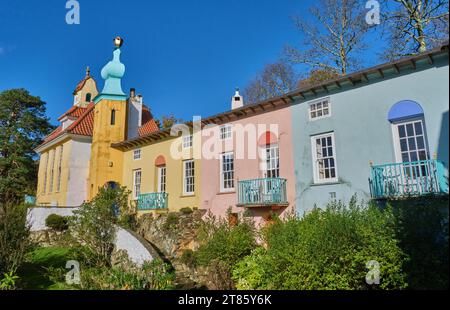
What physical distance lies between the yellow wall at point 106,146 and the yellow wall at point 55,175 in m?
2.98

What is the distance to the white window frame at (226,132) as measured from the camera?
15807 millimetres

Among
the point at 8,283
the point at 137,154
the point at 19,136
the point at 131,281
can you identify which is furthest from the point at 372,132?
the point at 19,136

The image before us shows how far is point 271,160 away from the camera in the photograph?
14109 millimetres

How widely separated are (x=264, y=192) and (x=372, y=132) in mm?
4634

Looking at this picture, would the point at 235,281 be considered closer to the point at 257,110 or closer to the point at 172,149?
the point at 257,110

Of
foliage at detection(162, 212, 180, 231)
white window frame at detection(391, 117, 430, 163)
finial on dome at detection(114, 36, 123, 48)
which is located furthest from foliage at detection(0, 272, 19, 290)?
finial on dome at detection(114, 36, 123, 48)

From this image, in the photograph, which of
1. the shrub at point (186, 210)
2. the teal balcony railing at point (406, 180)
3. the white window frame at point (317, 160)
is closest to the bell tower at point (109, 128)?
the shrub at point (186, 210)

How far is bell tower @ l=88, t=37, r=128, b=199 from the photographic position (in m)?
22.3

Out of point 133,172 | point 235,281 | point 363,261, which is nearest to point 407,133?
point 363,261

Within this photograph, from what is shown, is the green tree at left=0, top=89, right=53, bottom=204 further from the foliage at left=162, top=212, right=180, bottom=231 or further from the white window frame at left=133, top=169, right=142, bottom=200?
the foliage at left=162, top=212, right=180, bottom=231

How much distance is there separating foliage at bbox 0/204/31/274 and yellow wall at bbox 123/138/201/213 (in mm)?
7900

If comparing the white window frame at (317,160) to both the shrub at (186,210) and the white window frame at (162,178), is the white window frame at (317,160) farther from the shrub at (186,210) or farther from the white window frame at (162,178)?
the white window frame at (162,178)

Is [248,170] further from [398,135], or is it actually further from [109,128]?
[109,128]
